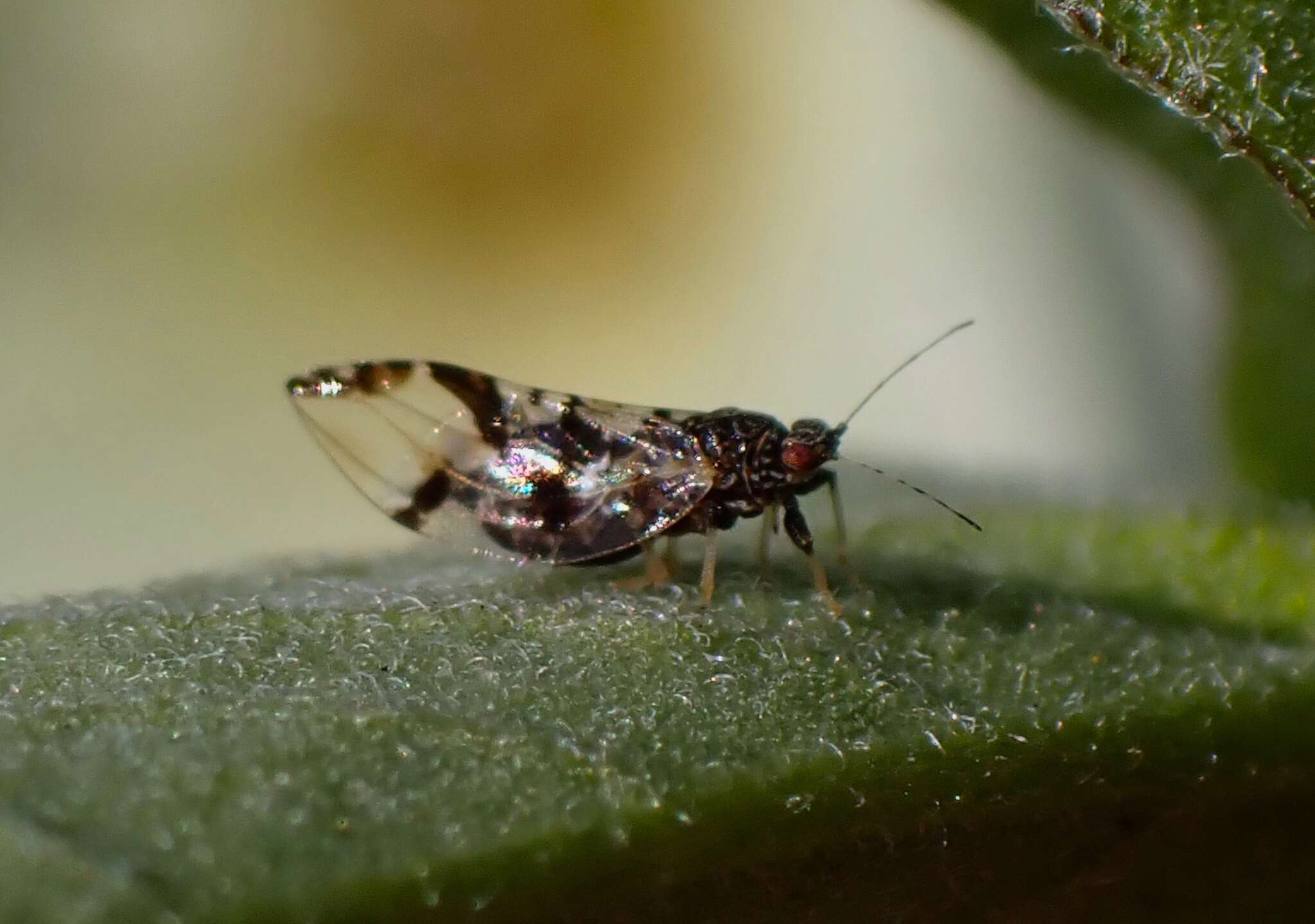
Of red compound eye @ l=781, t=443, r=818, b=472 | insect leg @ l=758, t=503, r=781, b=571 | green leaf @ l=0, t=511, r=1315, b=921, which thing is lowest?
green leaf @ l=0, t=511, r=1315, b=921

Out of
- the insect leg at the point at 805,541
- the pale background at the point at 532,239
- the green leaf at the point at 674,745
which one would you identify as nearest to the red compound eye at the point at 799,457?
the insect leg at the point at 805,541

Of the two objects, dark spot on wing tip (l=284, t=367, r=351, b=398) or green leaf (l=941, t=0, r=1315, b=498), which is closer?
green leaf (l=941, t=0, r=1315, b=498)

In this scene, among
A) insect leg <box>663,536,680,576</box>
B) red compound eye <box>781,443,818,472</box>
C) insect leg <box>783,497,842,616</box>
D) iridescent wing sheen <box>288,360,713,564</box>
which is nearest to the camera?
insect leg <box>783,497,842,616</box>

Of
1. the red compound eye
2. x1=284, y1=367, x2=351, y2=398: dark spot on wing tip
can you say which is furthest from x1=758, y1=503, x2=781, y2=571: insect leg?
x1=284, y1=367, x2=351, y2=398: dark spot on wing tip

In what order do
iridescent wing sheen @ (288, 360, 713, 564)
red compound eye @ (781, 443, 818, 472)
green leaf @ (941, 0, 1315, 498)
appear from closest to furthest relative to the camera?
green leaf @ (941, 0, 1315, 498) < iridescent wing sheen @ (288, 360, 713, 564) < red compound eye @ (781, 443, 818, 472)

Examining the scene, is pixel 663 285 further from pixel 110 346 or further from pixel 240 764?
pixel 240 764

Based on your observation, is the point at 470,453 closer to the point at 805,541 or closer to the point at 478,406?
the point at 478,406

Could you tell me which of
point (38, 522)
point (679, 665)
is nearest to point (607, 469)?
point (679, 665)

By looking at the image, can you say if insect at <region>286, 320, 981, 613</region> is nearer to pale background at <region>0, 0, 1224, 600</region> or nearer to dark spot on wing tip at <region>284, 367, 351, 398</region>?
dark spot on wing tip at <region>284, 367, 351, 398</region>
